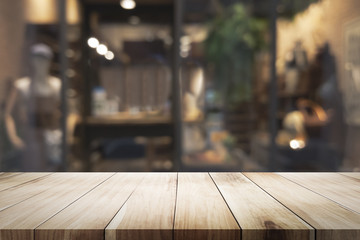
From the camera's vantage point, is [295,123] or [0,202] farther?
[295,123]

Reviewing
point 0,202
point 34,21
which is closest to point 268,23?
point 34,21

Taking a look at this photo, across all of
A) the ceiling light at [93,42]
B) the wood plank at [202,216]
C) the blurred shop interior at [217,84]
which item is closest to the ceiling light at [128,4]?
the blurred shop interior at [217,84]

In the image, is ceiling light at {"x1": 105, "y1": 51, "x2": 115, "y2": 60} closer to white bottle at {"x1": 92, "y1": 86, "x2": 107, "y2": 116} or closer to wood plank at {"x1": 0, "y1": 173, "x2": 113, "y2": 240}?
white bottle at {"x1": 92, "y1": 86, "x2": 107, "y2": 116}

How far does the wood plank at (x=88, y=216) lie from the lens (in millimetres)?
587

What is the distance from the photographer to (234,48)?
123 inches

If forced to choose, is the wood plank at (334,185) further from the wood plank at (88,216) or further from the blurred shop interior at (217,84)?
the blurred shop interior at (217,84)

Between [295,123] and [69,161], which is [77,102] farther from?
[295,123]

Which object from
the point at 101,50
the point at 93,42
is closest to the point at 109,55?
the point at 101,50

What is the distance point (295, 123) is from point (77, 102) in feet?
7.28

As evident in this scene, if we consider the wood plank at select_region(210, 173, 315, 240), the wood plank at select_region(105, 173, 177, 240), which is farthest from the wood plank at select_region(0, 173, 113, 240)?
the wood plank at select_region(210, 173, 315, 240)

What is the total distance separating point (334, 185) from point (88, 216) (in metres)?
0.72

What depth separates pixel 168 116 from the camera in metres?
3.32

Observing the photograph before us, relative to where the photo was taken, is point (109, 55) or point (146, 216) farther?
point (109, 55)

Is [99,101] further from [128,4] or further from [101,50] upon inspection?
[128,4]
